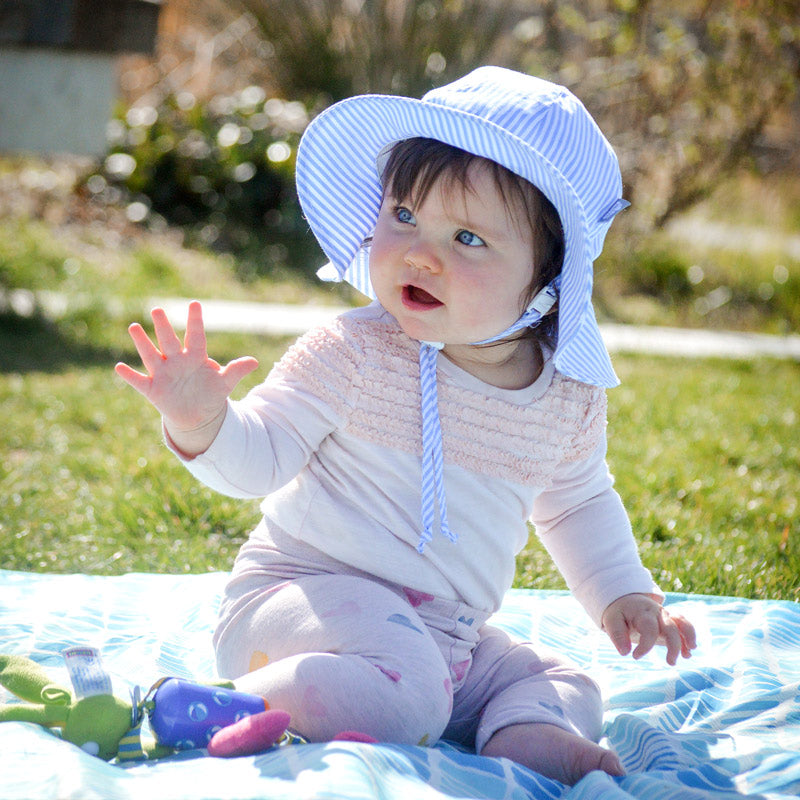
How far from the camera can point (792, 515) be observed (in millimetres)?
3289

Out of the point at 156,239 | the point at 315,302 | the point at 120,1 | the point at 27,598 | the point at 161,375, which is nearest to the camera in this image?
the point at 161,375

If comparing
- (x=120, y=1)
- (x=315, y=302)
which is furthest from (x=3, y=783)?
(x=315, y=302)

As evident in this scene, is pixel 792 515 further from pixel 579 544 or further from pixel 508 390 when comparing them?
pixel 508 390

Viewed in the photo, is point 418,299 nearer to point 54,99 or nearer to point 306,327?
point 54,99

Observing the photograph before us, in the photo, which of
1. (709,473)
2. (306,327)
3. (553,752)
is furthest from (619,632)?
(306,327)

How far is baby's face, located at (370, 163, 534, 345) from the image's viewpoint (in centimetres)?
190

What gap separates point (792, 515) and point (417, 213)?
1.88m

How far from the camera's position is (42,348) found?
4.84 meters

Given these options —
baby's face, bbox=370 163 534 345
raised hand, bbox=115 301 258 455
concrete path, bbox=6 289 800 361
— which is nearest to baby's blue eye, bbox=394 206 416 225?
baby's face, bbox=370 163 534 345

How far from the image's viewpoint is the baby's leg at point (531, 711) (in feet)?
5.80

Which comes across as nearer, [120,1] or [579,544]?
[579,544]

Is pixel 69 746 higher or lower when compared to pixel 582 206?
lower

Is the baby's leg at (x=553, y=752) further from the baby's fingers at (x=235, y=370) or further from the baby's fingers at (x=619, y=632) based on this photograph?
the baby's fingers at (x=235, y=370)

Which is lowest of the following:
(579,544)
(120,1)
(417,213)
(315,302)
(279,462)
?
(315,302)
